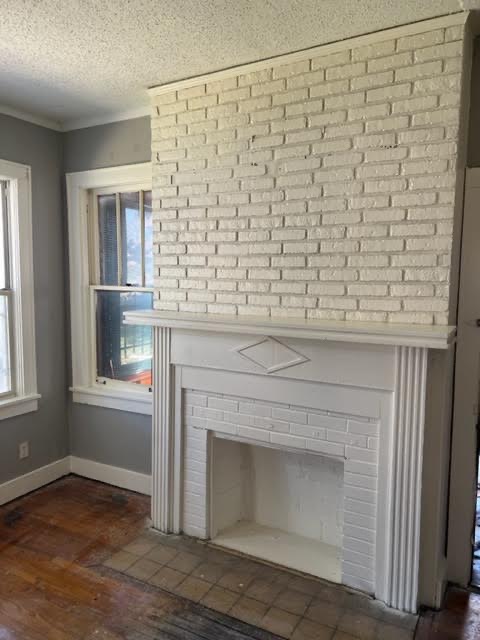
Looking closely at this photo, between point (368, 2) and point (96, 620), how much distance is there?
9.03 ft

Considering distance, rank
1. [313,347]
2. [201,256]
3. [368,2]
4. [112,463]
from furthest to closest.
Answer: [112,463] → [201,256] → [313,347] → [368,2]

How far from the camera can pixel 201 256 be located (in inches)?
100

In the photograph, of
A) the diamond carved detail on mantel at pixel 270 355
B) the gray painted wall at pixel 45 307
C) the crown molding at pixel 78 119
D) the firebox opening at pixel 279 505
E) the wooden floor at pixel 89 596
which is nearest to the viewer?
the wooden floor at pixel 89 596

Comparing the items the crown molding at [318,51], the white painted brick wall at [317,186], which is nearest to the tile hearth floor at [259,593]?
the white painted brick wall at [317,186]

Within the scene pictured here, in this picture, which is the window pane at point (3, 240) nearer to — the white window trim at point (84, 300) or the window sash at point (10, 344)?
the window sash at point (10, 344)

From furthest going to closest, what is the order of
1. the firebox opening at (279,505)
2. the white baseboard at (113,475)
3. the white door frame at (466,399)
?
the white baseboard at (113,475) → the firebox opening at (279,505) → the white door frame at (466,399)

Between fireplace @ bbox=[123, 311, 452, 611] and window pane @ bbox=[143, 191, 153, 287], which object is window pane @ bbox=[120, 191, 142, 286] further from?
fireplace @ bbox=[123, 311, 452, 611]

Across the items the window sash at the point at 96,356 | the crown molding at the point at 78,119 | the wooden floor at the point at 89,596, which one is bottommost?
the wooden floor at the point at 89,596

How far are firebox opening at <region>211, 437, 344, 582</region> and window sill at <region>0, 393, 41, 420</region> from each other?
1398mm

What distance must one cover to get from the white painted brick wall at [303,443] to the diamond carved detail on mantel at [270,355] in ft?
0.70

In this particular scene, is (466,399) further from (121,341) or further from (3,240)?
(3,240)

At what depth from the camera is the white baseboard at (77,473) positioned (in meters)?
3.09

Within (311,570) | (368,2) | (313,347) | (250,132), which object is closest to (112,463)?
(311,570)

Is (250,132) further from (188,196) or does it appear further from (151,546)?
(151,546)
